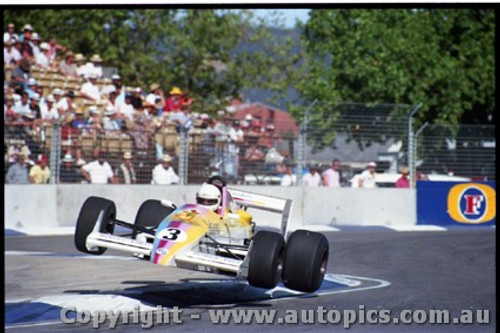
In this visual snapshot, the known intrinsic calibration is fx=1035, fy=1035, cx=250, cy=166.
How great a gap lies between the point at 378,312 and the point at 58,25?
25547 mm

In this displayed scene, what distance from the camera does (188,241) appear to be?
9.62 m

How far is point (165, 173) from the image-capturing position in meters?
18.8

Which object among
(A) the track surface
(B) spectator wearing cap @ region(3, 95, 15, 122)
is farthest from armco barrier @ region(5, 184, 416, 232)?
(A) the track surface

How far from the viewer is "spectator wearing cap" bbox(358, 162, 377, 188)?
20.1 meters

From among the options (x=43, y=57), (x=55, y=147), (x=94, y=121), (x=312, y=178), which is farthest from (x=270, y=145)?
(x=43, y=57)

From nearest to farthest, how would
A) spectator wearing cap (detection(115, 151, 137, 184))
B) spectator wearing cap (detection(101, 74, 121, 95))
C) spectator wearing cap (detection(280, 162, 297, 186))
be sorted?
spectator wearing cap (detection(115, 151, 137, 184)), spectator wearing cap (detection(280, 162, 297, 186)), spectator wearing cap (detection(101, 74, 121, 95))

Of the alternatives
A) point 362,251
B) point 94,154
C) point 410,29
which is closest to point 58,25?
point 410,29

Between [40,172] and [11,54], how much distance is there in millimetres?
3415

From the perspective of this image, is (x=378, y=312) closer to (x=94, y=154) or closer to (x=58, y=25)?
(x=94, y=154)

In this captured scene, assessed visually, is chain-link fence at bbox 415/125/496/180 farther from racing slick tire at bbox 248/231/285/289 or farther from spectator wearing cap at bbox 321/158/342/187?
racing slick tire at bbox 248/231/285/289

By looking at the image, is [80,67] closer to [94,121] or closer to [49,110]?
[49,110]

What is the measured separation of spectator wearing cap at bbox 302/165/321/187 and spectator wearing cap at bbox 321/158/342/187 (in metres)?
0.12

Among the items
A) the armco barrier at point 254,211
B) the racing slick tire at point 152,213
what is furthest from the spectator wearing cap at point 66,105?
the racing slick tire at point 152,213

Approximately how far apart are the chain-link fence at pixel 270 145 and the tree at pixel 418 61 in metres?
7.29
